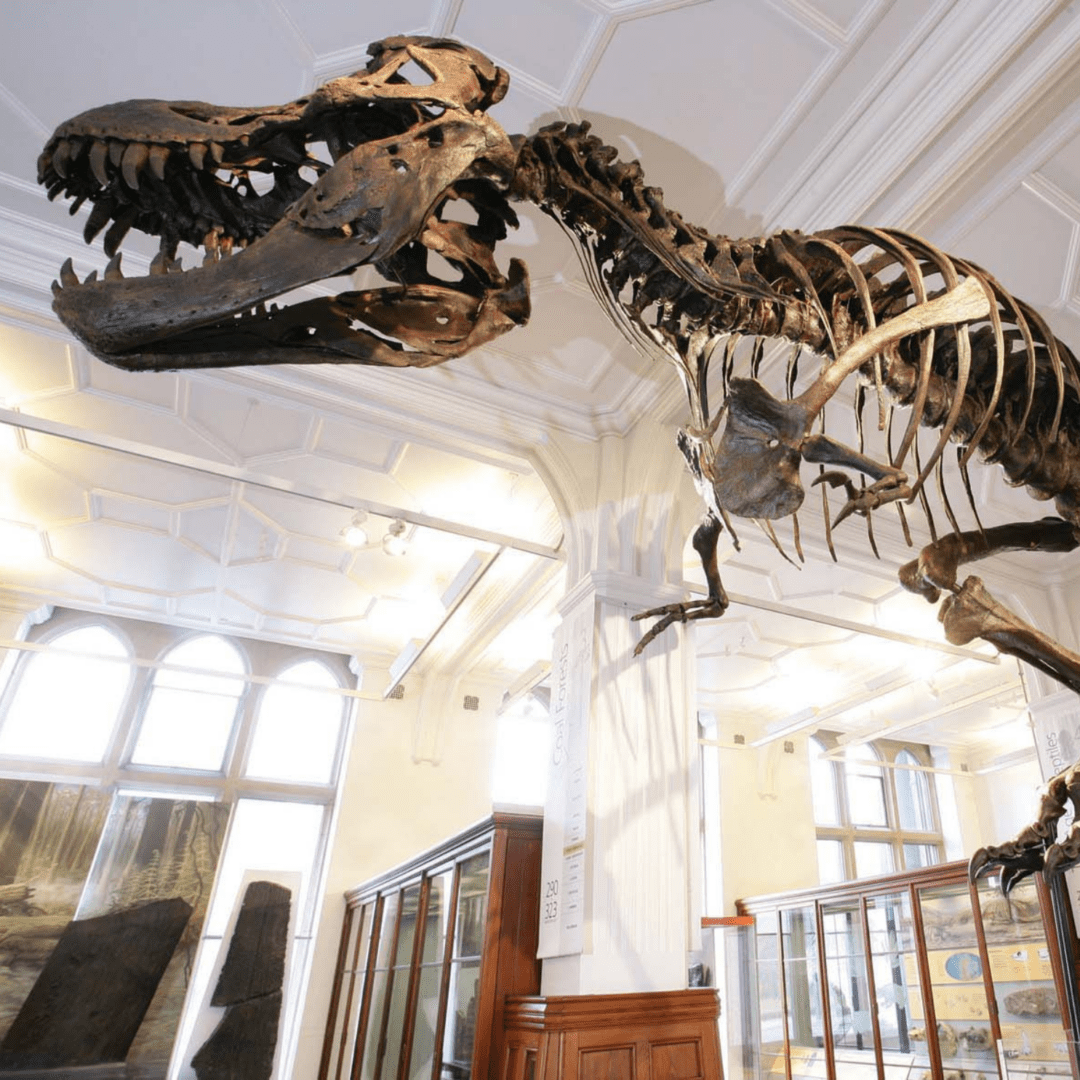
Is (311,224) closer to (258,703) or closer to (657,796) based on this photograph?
(657,796)

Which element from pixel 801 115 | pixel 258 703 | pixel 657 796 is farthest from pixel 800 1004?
pixel 801 115

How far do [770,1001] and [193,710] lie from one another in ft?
24.3

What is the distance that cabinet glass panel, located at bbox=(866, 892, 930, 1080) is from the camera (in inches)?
264

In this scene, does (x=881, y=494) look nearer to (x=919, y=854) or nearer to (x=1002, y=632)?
(x=1002, y=632)

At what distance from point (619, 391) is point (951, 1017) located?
5773 mm

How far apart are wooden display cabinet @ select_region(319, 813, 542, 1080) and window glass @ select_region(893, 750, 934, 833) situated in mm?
9419

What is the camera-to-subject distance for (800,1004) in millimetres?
8117

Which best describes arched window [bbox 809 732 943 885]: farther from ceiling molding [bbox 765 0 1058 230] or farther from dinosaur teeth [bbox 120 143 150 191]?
dinosaur teeth [bbox 120 143 150 191]

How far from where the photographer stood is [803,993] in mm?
8125

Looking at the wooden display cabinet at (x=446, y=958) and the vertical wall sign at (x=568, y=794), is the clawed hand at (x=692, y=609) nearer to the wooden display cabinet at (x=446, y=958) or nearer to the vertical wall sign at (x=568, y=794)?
the vertical wall sign at (x=568, y=794)

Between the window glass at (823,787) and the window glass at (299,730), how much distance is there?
7.22m

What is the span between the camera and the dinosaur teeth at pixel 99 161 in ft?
4.49

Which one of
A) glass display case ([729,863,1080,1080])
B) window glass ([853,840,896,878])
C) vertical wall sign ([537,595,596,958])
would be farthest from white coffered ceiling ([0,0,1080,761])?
window glass ([853,840,896,878])

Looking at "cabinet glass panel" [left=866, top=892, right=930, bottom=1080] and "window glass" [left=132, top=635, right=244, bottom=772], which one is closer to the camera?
"cabinet glass panel" [left=866, top=892, right=930, bottom=1080]
